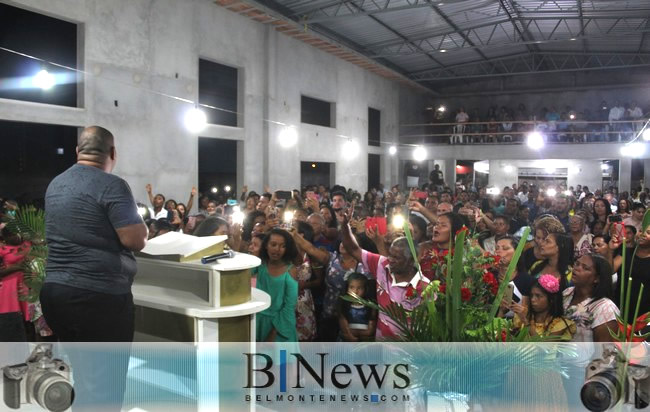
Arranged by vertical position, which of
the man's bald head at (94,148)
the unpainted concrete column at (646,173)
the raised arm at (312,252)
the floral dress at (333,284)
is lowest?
the floral dress at (333,284)

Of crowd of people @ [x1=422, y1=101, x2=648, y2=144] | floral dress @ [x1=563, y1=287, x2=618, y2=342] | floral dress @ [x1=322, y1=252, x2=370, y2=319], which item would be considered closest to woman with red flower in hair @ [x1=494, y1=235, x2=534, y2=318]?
floral dress @ [x1=563, y1=287, x2=618, y2=342]

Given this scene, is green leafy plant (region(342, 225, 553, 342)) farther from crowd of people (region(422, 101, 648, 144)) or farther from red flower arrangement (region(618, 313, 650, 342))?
crowd of people (region(422, 101, 648, 144))

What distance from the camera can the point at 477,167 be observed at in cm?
2455

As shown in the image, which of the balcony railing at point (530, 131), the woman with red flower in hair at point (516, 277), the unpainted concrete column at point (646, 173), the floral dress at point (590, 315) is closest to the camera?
the floral dress at point (590, 315)

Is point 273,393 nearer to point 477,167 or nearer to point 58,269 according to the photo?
point 58,269

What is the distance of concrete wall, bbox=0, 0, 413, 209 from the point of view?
8.32 meters

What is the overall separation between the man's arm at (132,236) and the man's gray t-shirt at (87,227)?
2cm

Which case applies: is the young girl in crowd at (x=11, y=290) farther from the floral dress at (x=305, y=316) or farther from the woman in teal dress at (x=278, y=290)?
the floral dress at (x=305, y=316)

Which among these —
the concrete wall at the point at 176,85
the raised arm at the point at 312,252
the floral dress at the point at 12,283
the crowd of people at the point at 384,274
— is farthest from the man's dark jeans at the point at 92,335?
the concrete wall at the point at 176,85

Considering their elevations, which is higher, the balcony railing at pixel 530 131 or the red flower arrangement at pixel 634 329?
the balcony railing at pixel 530 131

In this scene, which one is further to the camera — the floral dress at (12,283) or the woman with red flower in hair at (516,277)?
the floral dress at (12,283)

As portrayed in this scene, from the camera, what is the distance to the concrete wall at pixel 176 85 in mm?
8320

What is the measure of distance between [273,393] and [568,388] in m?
1.75

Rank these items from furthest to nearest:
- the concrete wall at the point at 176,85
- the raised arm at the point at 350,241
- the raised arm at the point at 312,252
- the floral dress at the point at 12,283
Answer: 1. the concrete wall at the point at 176,85
2. the raised arm at the point at 312,252
3. the raised arm at the point at 350,241
4. the floral dress at the point at 12,283
